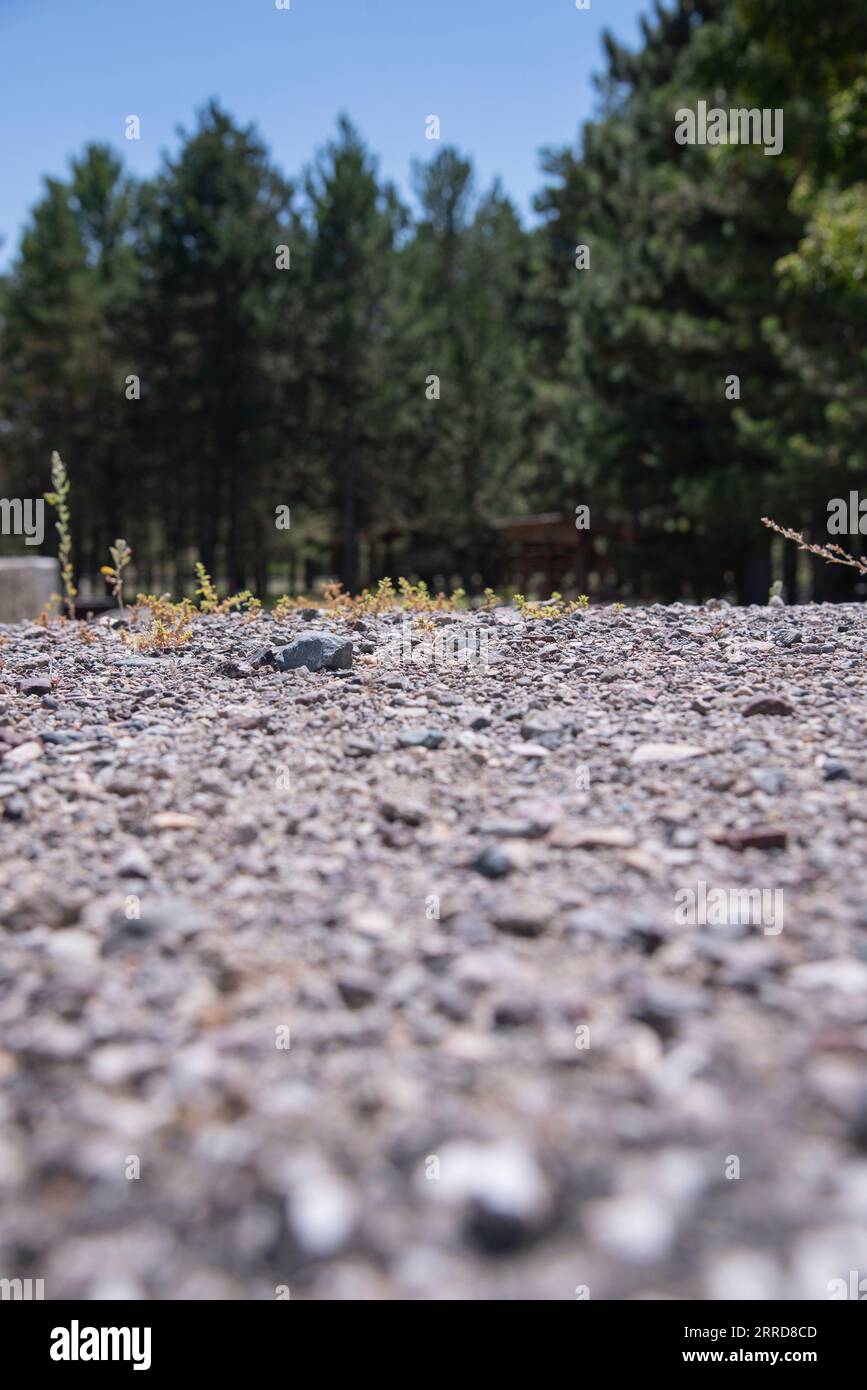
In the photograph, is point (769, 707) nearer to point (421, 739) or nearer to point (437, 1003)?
point (421, 739)

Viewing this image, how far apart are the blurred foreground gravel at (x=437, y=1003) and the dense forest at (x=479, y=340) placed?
8405 millimetres

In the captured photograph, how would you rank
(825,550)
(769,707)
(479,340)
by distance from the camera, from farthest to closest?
Result: (479,340)
(825,550)
(769,707)

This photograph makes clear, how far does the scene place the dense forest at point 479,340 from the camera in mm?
12461

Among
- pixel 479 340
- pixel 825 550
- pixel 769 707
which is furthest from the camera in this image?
pixel 479 340

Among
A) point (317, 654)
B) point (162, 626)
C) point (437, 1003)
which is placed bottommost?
point (437, 1003)

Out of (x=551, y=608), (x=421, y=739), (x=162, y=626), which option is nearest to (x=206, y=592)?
(x=162, y=626)

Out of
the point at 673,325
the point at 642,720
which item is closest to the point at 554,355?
the point at 673,325

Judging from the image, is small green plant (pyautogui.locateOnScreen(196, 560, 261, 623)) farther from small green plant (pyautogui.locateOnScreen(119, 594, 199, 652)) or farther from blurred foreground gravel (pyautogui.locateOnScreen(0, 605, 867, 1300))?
blurred foreground gravel (pyautogui.locateOnScreen(0, 605, 867, 1300))

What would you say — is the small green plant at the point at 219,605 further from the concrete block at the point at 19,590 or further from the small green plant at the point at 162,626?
the concrete block at the point at 19,590

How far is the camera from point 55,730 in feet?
12.0

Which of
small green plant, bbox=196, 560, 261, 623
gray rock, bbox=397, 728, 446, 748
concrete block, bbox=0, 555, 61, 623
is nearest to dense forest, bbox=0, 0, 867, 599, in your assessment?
concrete block, bbox=0, 555, 61, 623

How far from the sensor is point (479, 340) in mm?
27891

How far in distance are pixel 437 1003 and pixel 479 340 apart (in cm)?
2799

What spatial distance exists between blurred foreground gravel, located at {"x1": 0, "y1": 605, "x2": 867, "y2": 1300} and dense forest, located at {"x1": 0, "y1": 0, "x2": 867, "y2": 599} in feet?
27.6
